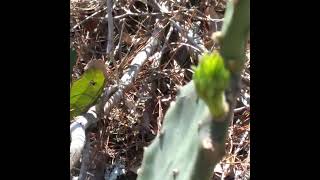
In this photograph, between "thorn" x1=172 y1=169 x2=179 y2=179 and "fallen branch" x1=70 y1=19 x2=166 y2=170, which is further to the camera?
"fallen branch" x1=70 y1=19 x2=166 y2=170

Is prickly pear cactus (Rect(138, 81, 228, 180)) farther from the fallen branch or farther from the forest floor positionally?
the forest floor

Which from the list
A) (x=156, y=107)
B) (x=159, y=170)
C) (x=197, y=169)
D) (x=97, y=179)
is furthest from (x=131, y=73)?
(x=197, y=169)

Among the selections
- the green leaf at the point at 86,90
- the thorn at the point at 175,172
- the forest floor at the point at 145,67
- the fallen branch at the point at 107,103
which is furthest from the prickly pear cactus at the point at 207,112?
the forest floor at the point at 145,67

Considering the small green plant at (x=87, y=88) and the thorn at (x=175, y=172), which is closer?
the thorn at (x=175, y=172)

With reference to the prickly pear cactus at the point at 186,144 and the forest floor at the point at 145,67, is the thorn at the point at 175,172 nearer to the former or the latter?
the prickly pear cactus at the point at 186,144

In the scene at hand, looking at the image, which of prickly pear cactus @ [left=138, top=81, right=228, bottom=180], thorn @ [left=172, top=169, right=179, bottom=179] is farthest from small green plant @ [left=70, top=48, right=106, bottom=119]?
thorn @ [left=172, top=169, right=179, bottom=179]

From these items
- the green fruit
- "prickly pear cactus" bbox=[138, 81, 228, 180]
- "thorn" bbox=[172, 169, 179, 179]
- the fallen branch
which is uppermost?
the green fruit
